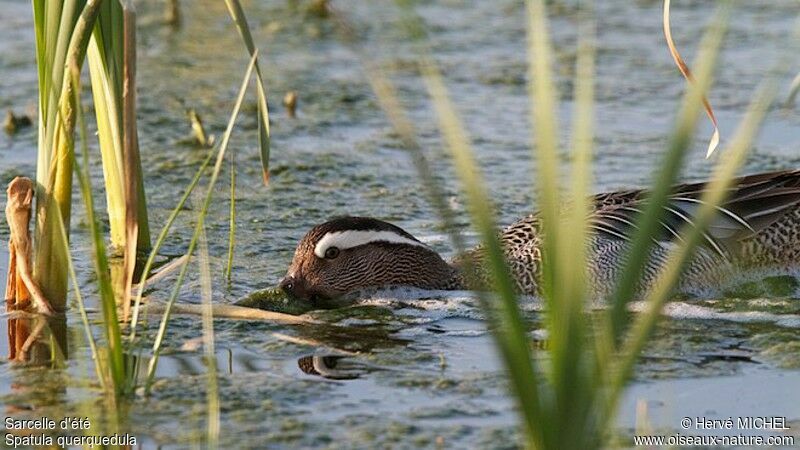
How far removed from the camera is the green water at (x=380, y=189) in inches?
199

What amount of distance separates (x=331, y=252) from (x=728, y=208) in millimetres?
1982

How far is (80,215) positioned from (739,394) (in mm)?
3976

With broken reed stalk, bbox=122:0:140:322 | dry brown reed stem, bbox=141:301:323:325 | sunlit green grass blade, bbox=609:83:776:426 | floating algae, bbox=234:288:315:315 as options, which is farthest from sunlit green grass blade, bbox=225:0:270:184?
sunlit green grass blade, bbox=609:83:776:426

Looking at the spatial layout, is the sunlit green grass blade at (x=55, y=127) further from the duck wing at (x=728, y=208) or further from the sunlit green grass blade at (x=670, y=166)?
the duck wing at (x=728, y=208)

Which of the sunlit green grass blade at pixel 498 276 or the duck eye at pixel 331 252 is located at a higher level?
the duck eye at pixel 331 252

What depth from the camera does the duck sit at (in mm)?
6867

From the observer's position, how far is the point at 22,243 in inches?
229

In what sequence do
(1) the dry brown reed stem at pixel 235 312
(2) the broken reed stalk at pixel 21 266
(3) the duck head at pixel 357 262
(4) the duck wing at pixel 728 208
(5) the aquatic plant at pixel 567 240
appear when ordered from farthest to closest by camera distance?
(4) the duck wing at pixel 728 208 < (3) the duck head at pixel 357 262 < (1) the dry brown reed stem at pixel 235 312 < (2) the broken reed stalk at pixel 21 266 < (5) the aquatic plant at pixel 567 240

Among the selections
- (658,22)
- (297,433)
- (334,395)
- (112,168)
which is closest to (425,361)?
(334,395)

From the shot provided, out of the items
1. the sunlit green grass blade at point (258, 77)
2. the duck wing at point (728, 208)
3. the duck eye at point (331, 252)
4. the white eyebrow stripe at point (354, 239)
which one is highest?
the sunlit green grass blade at point (258, 77)

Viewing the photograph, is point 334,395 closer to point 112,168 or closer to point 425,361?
point 425,361

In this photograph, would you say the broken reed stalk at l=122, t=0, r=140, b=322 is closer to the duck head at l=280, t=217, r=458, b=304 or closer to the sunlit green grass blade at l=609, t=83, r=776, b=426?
the duck head at l=280, t=217, r=458, b=304

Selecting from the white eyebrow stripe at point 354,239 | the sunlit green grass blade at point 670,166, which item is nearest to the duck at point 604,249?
the white eyebrow stripe at point 354,239

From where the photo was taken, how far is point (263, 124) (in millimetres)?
5734
